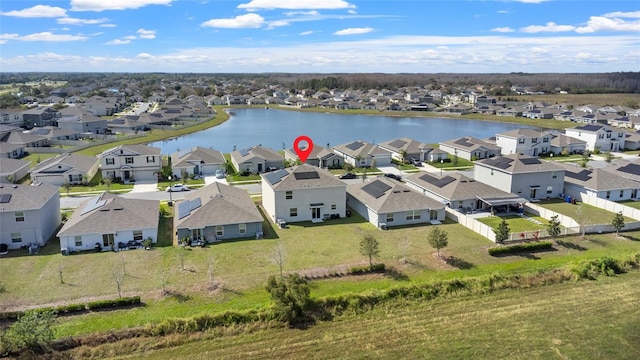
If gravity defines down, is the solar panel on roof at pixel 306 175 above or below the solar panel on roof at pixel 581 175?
above

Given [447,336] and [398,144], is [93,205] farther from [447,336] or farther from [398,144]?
[398,144]

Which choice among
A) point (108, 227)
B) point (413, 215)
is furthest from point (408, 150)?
point (108, 227)

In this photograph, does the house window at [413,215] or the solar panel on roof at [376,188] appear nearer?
the house window at [413,215]

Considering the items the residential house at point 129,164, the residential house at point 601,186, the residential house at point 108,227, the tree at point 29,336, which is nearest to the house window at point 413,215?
the residential house at point 601,186

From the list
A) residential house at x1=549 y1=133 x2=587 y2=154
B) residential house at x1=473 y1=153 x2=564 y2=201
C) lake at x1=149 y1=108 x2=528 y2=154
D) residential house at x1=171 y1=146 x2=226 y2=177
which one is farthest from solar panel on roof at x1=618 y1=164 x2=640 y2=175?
residential house at x1=171 y1=146 x2=226 y2=177

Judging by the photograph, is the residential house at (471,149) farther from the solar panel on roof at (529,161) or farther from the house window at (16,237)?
the house window at (16,237)

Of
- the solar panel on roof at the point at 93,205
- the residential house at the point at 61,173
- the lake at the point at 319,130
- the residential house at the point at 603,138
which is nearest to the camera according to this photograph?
the solar panel on roof at the point at 93,205

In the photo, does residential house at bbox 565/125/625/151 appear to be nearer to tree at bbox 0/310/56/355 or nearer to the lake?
the lake

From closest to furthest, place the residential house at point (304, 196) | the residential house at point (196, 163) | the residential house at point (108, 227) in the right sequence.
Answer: the residential house at point (108, 227) → the residential house at point (304, 196) → the residential house at point (196, 163)
